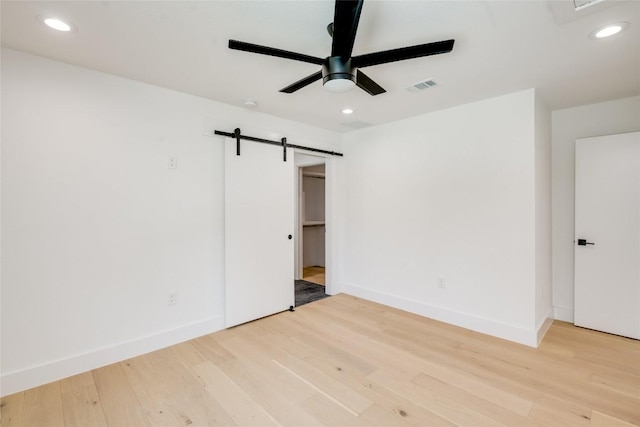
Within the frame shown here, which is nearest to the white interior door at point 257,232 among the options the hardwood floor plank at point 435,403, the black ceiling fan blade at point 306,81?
the black ceiling fan blade at point 306,81

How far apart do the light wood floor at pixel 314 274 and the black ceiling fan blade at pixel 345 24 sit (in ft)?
13.7

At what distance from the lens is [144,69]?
246 centimetres

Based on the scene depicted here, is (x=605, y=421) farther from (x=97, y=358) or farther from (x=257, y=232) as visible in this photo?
(x=97, y=358)

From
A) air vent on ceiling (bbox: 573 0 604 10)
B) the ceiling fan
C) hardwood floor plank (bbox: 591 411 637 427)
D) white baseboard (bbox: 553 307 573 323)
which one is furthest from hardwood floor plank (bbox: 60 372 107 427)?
white baseboard (bbox: 553 307 573 323)

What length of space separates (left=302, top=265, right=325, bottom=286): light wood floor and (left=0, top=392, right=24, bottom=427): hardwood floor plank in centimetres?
382

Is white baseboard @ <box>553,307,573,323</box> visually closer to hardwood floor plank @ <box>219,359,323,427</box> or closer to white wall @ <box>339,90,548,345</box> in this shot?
white wall @ <box>339,90,548,345</box>

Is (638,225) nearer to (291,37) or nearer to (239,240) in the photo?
(291,37)

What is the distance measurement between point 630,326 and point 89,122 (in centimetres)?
556

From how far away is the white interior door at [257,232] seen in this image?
331 centimetres

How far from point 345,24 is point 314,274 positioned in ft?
16.5

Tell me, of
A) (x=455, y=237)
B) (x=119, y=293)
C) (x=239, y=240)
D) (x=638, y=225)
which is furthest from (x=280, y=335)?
(x=638, y=225)

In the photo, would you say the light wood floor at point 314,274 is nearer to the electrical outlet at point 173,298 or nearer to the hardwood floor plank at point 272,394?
the electrical outlet at point 173,298

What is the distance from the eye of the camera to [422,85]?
9.06 ft

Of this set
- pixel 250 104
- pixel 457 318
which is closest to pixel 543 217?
pixel 457 318
